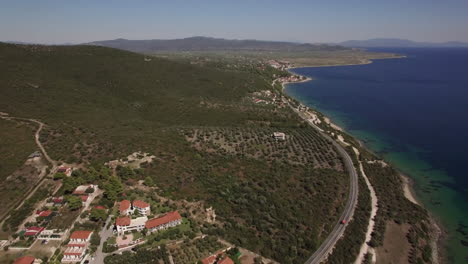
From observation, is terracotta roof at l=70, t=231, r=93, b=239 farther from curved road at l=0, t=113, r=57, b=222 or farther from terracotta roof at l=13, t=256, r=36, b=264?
curved road at l=0, t=113, r=57, b=222

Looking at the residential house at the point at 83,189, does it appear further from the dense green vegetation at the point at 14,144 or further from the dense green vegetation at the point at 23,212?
the dense green vegetation at the point at 14,144

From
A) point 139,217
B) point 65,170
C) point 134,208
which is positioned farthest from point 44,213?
point 139,217

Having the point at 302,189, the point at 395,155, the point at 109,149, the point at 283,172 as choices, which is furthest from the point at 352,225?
the point at 109,149

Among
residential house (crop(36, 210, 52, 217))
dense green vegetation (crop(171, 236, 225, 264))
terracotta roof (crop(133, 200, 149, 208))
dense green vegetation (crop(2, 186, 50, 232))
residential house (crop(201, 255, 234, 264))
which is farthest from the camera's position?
terracotta roof (crop(133, 200, 149, 208))

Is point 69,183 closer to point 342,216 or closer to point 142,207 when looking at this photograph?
point 142,207

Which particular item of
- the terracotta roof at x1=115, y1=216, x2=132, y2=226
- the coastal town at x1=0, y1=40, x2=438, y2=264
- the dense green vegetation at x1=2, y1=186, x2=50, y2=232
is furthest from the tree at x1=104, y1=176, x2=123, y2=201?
the dense green vegetation at x1=2, y1=186, x2=50, y2=232

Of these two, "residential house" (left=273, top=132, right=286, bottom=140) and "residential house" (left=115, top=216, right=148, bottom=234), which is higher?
"residential house" (left=273, top=132, right=286, bottom=140)
